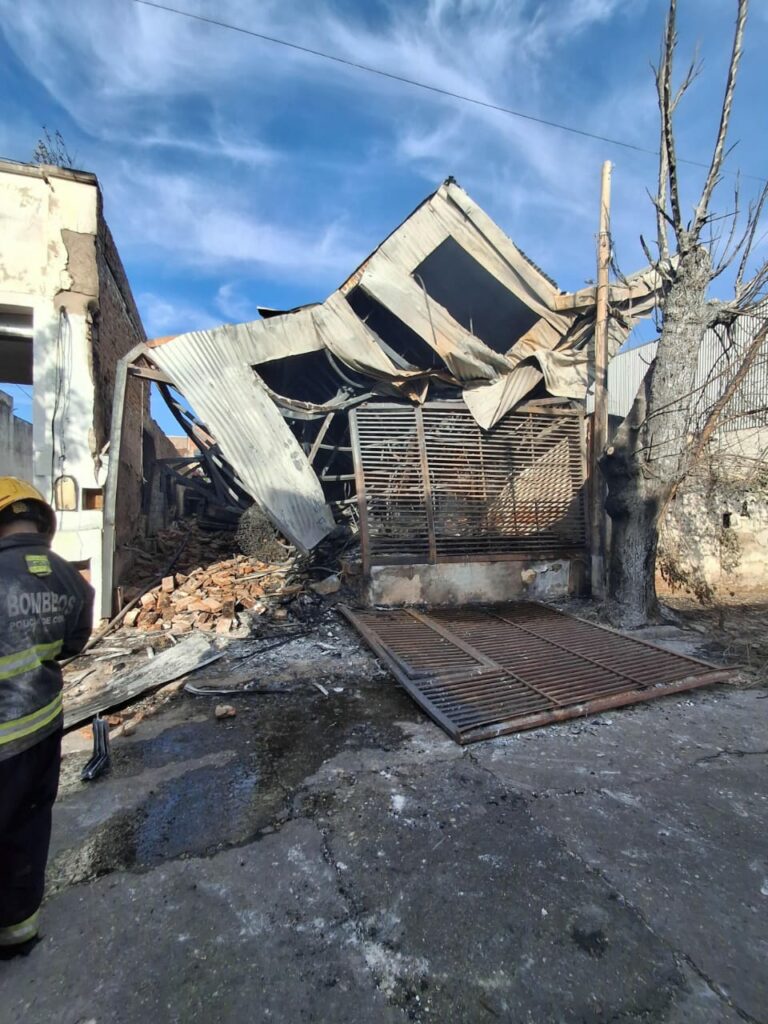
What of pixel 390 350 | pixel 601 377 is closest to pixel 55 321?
pixel 390 350

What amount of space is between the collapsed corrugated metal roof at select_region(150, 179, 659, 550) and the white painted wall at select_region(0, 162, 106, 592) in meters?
1.02

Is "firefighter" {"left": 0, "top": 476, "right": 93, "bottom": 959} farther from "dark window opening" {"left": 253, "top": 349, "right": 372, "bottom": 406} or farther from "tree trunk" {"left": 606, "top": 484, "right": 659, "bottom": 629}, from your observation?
"tree trunk" {"left": 606, "top": 484, "right": 659, "bottom": 629}

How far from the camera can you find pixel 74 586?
1981 mm

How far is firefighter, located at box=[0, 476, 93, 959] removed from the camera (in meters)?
1.68

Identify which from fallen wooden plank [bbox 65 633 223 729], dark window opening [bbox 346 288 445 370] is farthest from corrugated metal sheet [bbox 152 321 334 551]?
dark window opening [bbox 346 288 445 370]

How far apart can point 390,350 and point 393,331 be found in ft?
3.22

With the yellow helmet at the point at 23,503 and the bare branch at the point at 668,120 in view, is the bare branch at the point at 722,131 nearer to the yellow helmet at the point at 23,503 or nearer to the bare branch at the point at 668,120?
the bare branch at the point at 668,120

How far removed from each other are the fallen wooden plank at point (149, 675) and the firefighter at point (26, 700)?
6.00 ft

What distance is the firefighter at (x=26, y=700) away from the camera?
1.68 metres

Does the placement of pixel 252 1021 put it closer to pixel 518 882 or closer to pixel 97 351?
pixel 518 882

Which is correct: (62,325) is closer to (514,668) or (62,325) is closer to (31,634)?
(31,634)

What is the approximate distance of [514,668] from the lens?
4227 mm

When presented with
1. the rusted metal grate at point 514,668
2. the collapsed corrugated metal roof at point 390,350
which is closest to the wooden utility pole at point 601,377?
the collapsed corrugated metal roof at point 390,350

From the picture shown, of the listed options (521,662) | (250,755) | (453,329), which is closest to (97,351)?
(453,329)
